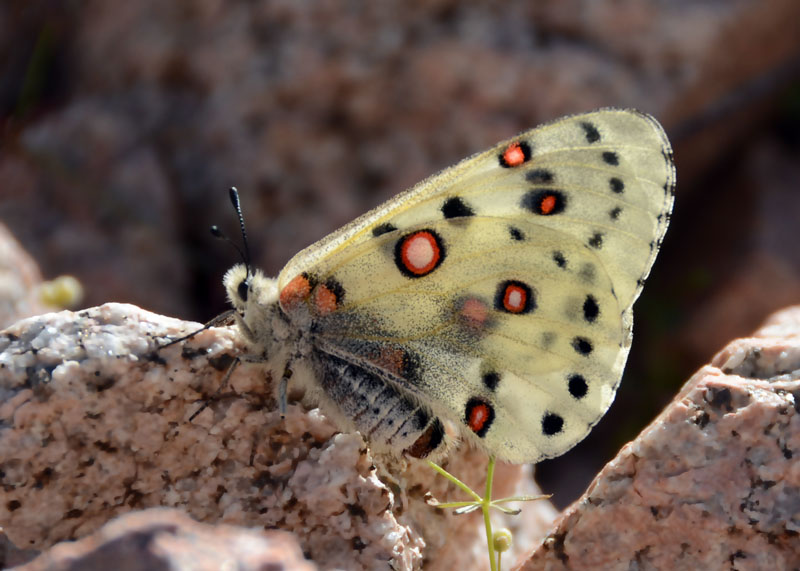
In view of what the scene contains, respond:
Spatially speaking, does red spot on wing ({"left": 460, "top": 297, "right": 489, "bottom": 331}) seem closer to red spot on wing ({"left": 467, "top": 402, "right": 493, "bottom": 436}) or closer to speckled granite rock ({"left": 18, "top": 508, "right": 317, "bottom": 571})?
red spot on wing ({"left": 467, "top": 402, "right": 493, "bottom": 436})

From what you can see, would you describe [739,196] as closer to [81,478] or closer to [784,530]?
[784,530]

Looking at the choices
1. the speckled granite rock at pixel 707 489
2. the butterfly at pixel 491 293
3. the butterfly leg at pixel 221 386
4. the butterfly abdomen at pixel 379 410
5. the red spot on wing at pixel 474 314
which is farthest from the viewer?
the red spot on wing at pixel 474 314

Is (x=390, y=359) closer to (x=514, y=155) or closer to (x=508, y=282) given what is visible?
(x=508, y=282)

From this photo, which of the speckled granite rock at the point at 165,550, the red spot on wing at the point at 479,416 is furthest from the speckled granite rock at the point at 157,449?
the speckled granite rock at the point at 165,550

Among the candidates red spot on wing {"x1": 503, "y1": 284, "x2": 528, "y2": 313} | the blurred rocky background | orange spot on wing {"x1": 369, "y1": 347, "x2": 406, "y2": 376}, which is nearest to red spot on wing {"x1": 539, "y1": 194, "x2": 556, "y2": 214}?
red spot on wing {"x1": 503, "y1": 284, "x2": 528, "y2": 313}

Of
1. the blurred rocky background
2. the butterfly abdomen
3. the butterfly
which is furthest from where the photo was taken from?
the blurred rocky background

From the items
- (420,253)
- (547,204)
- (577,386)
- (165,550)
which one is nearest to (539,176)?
(547,204)

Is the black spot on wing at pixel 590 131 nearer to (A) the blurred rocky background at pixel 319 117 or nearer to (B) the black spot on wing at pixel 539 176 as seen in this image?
(B) the black spot on wing at pixel 539 176

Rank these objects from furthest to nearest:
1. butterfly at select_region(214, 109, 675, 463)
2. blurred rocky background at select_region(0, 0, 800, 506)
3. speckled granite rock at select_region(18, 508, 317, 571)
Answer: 1. blurred rocky background at select_region(0, 0, 800, 506)
2. butterfly at select_region(214, 109, 675, 463)
3. speckled granite rock at select_region(18, 508, 317, 571)
